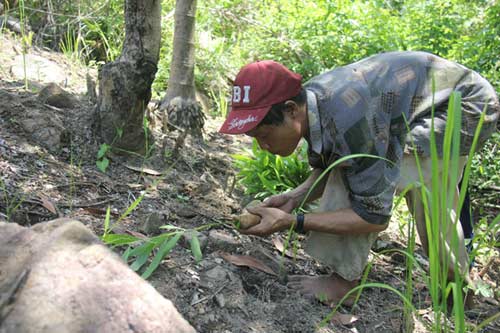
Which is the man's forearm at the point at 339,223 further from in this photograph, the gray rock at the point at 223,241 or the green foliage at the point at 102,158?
the green foliage at the point at 102,158

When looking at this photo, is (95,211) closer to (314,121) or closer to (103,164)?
(103,164)

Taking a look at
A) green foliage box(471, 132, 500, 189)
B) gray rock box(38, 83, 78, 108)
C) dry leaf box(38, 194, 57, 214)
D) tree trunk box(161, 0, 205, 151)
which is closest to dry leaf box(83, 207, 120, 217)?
dry leaf box(38, 194, 57, 214)

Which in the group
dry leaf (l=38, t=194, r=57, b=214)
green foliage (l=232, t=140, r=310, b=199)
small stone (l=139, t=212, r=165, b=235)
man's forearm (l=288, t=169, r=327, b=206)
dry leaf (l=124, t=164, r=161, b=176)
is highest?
man's forearm (l=288, t=169, r=327, b=206)

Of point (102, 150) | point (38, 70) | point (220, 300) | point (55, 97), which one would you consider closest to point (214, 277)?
point (220, 300)

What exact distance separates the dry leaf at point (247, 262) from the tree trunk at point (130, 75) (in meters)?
1.08

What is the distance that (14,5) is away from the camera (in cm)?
509

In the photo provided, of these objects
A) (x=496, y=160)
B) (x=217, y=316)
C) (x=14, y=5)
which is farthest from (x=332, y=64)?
(x=217, y=316)

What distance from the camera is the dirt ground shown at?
211 cm

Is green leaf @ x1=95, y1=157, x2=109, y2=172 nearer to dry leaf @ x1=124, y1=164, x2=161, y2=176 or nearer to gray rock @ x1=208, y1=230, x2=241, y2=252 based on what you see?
dry leaf @ x1=124, y1=164, x2=161, y2=176

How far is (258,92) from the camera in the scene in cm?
215

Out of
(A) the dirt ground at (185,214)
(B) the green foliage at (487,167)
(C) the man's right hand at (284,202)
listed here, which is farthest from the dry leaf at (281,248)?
(B) the green foliage at (487,167)

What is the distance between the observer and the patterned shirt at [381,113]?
2.19m

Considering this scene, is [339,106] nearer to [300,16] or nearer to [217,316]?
[217,316]

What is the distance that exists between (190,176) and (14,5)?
9.52ft
